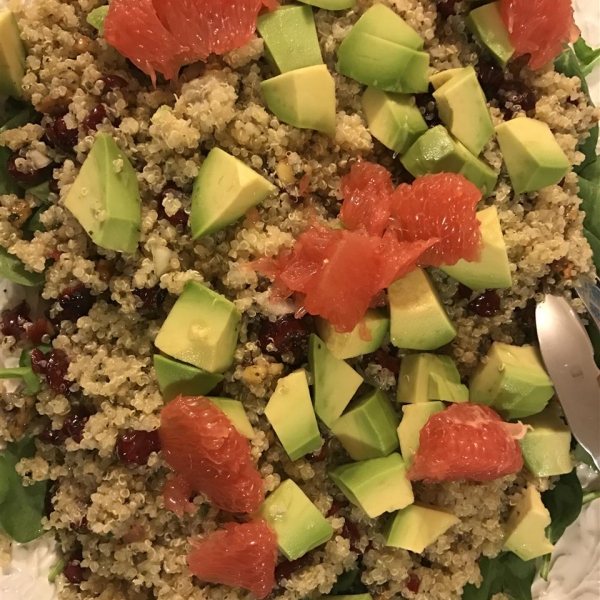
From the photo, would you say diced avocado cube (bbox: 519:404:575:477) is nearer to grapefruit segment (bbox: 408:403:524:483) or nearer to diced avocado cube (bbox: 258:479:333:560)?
grapefruit segment (bbox: 408:403:524:483)

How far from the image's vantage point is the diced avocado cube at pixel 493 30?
73.5 inches

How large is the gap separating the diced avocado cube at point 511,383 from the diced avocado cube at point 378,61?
81cm

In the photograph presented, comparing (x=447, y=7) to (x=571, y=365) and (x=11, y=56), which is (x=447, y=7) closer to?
(x=571, y=365)

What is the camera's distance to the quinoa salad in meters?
1.67

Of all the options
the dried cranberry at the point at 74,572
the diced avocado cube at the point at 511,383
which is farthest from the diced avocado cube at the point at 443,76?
the dried cranberry at the point at 74,572

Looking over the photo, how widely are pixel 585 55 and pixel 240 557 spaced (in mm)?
1954

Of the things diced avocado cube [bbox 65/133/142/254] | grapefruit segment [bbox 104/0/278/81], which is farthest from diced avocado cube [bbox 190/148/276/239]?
grapefruit segment [bbox 104/0/278/81]

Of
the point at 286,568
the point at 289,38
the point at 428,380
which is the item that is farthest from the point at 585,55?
the point at 286,568

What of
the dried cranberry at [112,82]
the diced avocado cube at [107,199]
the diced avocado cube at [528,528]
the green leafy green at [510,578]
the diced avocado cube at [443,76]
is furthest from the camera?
the green leafy green at [510,578]

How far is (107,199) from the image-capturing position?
1603 millimetres

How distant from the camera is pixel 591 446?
1980 mm

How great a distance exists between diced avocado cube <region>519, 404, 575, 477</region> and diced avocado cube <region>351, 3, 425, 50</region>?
1159 mm

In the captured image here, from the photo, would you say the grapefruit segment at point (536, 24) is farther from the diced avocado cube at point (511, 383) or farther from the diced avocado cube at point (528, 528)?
the diced avocado cube at point (528, 528)

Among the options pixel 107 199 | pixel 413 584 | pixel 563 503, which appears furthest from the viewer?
pixel 563 503
